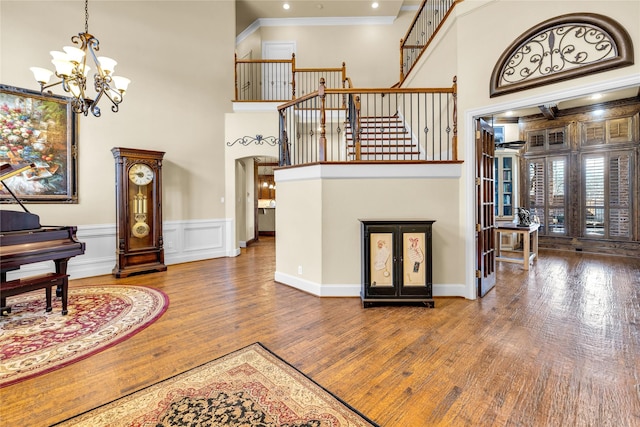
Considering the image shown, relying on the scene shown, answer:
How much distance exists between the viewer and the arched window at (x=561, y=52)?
8.46ft

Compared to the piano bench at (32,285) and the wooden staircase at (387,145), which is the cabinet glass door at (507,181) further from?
the piano bench at (32,285)

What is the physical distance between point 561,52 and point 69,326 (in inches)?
229

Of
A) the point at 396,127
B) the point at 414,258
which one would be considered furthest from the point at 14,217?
the point at 396,127

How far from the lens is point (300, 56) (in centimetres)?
849

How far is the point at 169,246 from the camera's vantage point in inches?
223

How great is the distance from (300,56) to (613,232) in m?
9.04

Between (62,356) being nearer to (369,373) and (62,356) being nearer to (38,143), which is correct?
(369,373)

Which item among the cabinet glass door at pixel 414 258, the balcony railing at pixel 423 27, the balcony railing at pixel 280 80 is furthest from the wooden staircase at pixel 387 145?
the balcony railing at pixel 280 80

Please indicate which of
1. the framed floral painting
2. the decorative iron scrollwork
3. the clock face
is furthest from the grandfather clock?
the decorative iron scrollwork

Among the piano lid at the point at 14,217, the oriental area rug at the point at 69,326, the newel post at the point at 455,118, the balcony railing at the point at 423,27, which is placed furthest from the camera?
the balcony railing at the point at 423,27

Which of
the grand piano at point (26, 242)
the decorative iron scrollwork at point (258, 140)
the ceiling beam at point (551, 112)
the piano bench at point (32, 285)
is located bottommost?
the piano bench at point (32, 285)

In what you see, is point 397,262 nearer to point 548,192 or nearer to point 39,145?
point 39,145

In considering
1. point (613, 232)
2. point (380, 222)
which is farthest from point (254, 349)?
point (613, 232)

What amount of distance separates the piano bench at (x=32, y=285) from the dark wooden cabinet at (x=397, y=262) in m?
3.42
